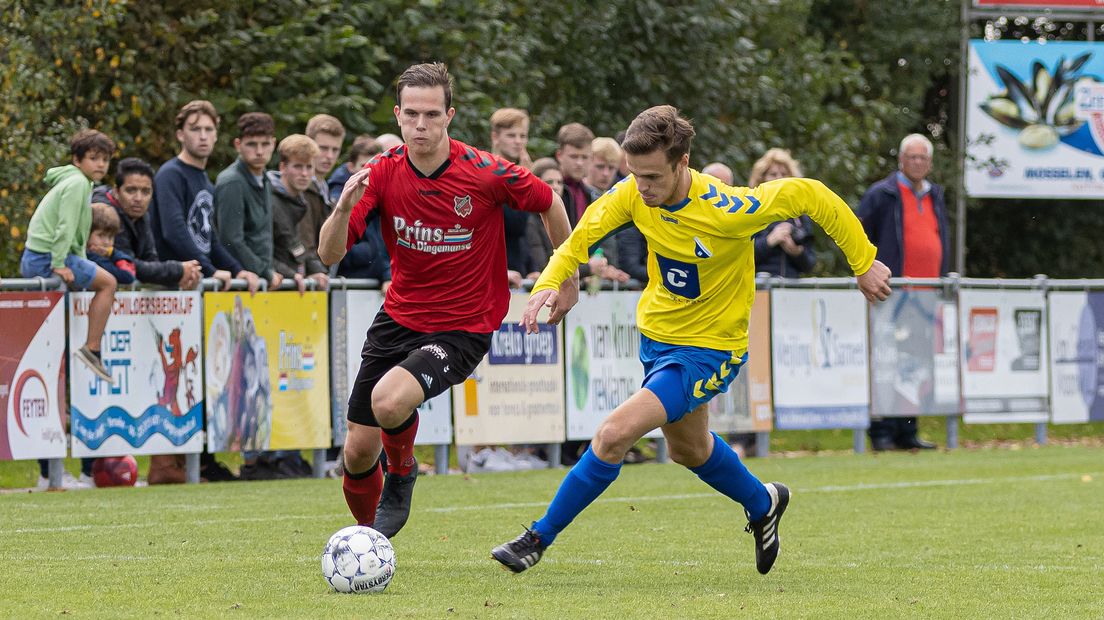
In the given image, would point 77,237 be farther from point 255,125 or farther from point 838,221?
point 838,221

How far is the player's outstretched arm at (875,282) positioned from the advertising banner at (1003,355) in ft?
29.2

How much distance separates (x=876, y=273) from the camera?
7.18 m

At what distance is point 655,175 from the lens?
7203 mm

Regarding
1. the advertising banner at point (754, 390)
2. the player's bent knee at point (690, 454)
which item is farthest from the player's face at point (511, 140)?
the player's bent knee at point (690, 454)

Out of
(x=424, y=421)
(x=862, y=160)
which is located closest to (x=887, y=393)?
(x=424, y=421)

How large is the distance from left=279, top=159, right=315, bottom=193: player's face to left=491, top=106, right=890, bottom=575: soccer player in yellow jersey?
17.1 ft

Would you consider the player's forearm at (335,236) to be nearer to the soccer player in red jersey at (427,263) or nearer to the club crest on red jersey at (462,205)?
the soccer player in red jersey at (427,263)

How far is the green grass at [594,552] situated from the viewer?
6.46 meters

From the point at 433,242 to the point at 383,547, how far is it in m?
1.52

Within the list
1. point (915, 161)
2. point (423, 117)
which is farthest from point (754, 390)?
point (423, 117)

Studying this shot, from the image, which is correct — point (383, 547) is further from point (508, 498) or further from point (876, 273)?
point (508, 498)

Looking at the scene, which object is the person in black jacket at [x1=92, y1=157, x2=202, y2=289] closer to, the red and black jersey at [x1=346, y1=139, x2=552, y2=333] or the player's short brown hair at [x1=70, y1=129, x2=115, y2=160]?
the player's short brown hair at [x1=70, y1=129, x2=115, y2=160]

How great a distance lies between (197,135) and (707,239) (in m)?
5.40

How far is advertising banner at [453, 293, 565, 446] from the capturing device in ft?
43.2
